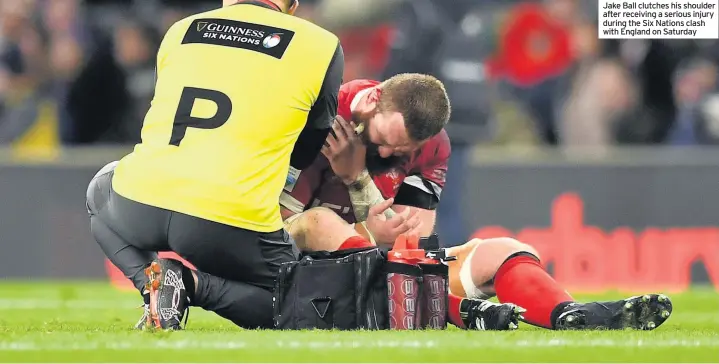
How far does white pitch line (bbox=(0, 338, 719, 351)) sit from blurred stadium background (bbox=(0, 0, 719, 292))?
17.3 ft

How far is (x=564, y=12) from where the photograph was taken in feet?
45.7

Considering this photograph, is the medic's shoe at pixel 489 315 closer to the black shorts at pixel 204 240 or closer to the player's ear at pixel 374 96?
the black shorts at pixel 204 240

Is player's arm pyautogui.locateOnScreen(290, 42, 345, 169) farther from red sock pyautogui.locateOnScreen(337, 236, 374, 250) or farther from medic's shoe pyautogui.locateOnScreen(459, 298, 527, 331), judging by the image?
medic's shoe pyautogui.locateOnScreen(459, 298, 527, 331)

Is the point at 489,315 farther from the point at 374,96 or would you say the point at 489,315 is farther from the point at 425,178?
the point at 425,178

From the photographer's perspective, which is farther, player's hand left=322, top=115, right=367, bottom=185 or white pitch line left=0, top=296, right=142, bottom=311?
white pitch line left=0, top=296, right=142, bottom=311

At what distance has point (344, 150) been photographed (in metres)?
7.10

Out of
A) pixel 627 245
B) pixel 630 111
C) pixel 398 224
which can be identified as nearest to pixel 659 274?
pixel 627 245

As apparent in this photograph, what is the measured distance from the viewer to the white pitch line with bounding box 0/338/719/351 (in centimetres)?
550

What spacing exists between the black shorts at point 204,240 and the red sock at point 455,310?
2.50ft

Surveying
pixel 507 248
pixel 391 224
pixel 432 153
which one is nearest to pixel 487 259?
pixel 507 248

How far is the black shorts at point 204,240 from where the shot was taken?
6.38 metres

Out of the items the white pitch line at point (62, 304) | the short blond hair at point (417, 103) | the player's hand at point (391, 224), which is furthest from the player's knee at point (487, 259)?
the white pitch line at point (62, 304)

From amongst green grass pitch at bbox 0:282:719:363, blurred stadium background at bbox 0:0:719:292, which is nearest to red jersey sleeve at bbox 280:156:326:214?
green grass pitch at bbox 0:282:719:363

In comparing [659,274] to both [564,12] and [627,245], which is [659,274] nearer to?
[627,245]
